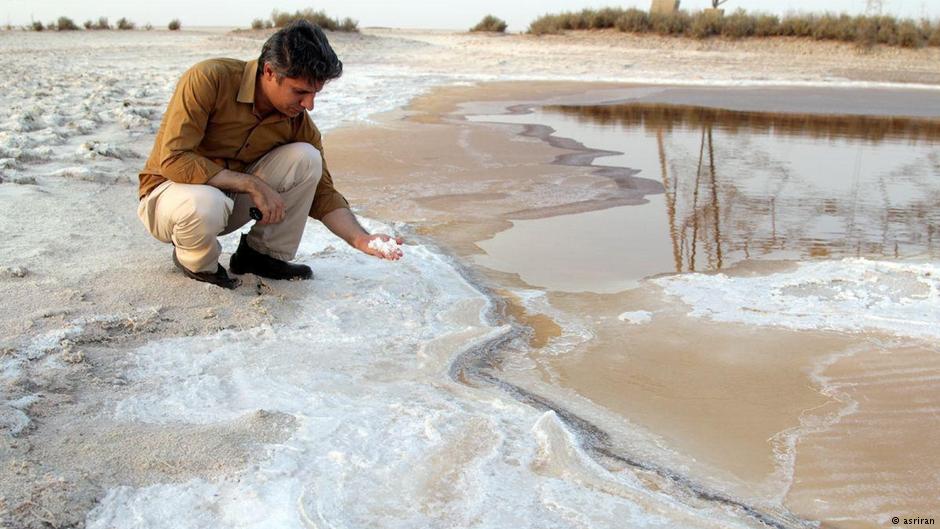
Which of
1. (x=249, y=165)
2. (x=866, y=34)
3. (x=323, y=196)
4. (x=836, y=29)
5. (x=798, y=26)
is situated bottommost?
(x=323, y=196)

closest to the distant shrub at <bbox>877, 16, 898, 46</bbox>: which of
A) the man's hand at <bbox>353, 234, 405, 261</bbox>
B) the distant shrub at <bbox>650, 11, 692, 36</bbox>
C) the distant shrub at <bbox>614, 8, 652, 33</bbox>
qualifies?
the distant shrub at <bbox>650, 11, 692, 36</bbox>

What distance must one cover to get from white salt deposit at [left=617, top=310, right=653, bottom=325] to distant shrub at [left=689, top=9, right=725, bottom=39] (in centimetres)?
2105

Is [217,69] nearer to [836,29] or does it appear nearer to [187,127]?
[187,127]

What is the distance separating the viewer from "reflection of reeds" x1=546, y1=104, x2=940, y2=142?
28.9 ft

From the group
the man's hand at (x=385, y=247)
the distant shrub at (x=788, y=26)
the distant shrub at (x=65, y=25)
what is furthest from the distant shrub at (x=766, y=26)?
the man's hand at (x=385, y=247)

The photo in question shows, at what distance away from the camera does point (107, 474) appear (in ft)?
6.15

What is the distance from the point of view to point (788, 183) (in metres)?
5.89

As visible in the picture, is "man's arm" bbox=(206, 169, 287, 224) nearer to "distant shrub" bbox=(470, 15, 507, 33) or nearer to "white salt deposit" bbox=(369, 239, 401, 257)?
"white salt deposit" bbox=(369, 239, 401, 257)

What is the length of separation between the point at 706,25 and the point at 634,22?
221 cm

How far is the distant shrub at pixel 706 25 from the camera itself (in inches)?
894

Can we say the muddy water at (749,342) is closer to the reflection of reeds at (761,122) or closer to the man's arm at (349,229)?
the man's arm at (349,229)

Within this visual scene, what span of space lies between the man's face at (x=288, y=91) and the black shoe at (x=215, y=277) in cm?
66

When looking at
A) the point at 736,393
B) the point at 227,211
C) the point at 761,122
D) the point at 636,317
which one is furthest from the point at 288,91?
the point at 761,122

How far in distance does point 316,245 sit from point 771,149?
16.0 feet
